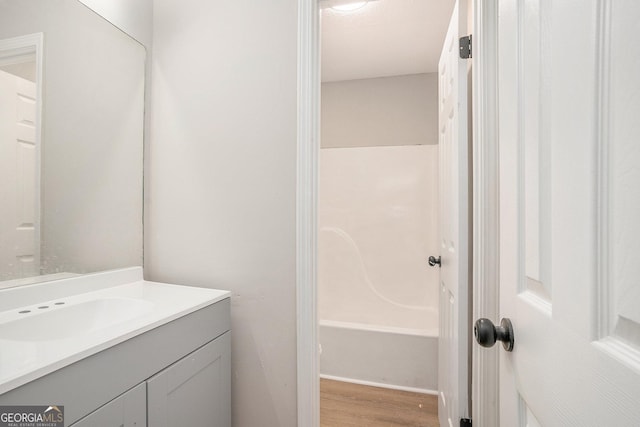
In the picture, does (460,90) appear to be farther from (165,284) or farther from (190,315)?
(165,284)

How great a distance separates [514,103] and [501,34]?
0.68 feet

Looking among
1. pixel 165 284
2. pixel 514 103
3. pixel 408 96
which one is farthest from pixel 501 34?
pixel 408 96

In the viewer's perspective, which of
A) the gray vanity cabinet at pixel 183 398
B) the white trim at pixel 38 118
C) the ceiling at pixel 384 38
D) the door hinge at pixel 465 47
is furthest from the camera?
the ceiling at pixel 384 38

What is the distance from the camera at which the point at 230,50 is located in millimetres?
1367

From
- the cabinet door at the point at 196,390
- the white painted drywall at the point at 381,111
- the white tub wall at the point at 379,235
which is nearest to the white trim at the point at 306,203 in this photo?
the cabinet door at the point at 196,390

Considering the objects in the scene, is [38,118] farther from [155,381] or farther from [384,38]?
[384,38]

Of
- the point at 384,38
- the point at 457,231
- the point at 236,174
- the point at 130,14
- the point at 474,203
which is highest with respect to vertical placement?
the point at 384,38

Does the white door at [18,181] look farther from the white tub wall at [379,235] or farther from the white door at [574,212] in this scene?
the white tub wall at [379,235]

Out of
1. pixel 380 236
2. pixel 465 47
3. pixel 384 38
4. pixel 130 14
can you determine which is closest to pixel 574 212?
pixel 465 47

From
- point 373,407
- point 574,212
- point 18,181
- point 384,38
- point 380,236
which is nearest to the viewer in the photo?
point 574,212

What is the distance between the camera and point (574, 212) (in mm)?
403

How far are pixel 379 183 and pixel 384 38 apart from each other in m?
1.19

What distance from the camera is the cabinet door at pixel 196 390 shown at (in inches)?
35.8

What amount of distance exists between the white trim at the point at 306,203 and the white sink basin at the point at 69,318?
582 millimetres
